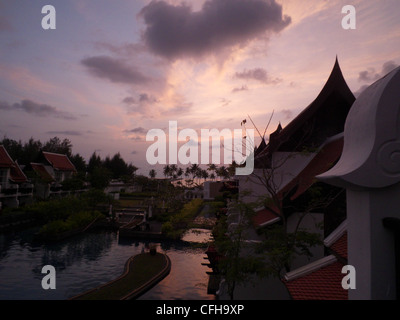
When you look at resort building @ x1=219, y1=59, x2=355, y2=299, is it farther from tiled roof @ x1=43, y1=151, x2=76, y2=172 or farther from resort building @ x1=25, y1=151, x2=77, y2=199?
tiled roof @ x1=43, y1=151, x2=76, y2=172

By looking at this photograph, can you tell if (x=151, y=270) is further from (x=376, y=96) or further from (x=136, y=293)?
(x=376, y=96)

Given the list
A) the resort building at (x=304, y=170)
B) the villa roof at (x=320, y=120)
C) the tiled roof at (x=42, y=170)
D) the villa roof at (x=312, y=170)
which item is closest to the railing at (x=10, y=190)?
the tiled roof at (x=42, y=170)

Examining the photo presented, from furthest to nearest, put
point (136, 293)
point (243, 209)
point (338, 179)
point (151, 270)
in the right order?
1. point (151, 270)
2. point (136, 293)
3. point (243, 209)
4. point (338, 179)

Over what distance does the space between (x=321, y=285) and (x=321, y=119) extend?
8.69 m

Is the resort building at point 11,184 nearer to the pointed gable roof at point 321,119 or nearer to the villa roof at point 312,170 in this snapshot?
the villa roof at point 312,170

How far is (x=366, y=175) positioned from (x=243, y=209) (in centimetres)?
622

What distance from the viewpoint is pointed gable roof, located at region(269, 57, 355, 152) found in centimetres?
1187

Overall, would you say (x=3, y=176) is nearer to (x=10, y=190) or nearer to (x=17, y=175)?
(x=10, y=190)

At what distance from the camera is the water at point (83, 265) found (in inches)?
612

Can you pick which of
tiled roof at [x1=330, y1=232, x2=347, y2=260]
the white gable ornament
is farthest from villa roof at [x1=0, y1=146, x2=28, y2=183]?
the white gable ornament

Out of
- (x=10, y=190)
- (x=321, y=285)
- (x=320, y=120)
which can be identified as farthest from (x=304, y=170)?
(x=10, y=190)

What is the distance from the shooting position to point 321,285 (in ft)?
19.6

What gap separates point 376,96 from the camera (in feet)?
14.3
